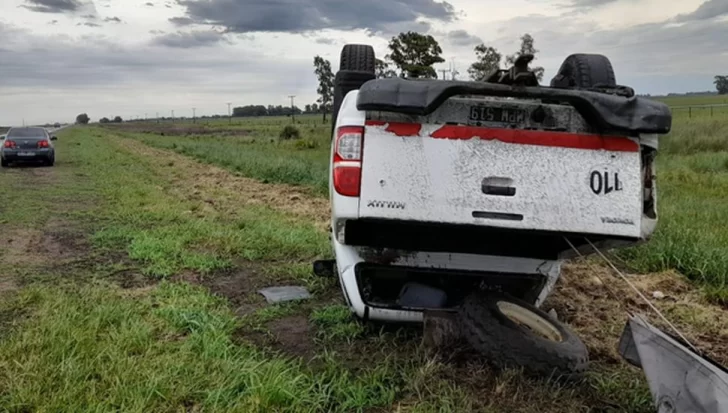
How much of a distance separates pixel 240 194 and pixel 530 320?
9140 mm

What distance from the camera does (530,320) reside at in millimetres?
3812

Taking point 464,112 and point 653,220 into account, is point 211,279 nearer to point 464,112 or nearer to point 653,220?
point 464,112

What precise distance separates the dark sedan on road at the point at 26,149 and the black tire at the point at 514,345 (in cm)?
1875

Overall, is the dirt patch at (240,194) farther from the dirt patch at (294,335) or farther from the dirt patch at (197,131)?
the dirt patch at (197,131)

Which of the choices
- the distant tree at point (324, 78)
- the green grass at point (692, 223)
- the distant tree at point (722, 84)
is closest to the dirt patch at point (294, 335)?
the green grass at point (692, 223)

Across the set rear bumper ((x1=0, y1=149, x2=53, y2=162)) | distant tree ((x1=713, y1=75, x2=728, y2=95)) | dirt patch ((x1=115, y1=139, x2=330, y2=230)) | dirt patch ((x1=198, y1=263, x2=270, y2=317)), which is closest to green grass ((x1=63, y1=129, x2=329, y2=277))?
dirt patch ((x1=198, y1=263, x2=270, y2=317))

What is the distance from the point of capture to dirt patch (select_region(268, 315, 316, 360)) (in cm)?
387

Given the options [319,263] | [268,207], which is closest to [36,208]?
[268,207]

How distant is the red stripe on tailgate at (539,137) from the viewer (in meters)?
3.09

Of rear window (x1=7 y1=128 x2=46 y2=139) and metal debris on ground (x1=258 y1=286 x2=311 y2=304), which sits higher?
rear window (x1=7 y1=128 x2=46 y2=139)

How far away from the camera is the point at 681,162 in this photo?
16594mm

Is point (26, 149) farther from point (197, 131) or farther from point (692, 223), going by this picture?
point (197, 131)

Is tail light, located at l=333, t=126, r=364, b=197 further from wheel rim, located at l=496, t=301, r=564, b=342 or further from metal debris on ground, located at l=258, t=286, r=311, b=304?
metal debris on ground, located at l=258, t=286, r=311, b=304

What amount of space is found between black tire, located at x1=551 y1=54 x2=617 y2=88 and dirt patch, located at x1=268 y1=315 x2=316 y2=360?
264 centimetres
